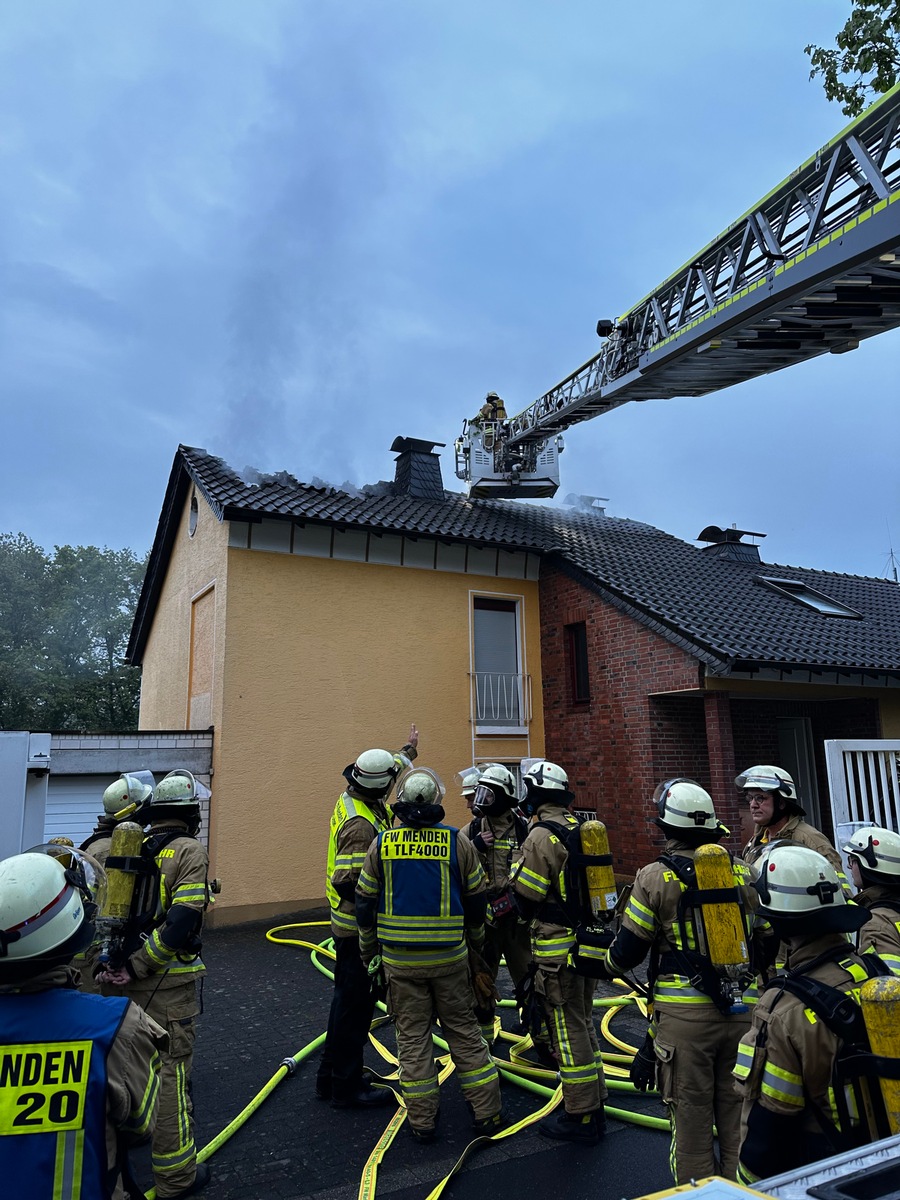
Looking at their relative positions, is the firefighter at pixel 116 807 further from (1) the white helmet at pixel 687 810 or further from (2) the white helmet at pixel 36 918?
(1) the white helmet at pixel 687 810

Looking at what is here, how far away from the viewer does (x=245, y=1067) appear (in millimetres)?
5270

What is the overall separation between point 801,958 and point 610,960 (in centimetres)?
128

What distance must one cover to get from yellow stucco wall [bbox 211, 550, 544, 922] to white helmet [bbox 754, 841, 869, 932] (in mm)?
8912

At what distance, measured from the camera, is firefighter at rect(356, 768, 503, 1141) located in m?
4.24

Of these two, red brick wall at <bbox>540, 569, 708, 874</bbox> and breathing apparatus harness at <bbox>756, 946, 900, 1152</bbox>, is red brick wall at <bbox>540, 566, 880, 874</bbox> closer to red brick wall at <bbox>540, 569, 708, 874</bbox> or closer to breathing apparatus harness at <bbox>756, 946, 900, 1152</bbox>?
red brick wall at <bbox>540, 569, 708, 874</bbox>

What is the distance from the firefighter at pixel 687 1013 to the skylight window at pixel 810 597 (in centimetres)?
1187

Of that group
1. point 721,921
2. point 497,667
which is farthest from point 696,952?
point 497,667

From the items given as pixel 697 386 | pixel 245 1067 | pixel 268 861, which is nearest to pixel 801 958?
pixel 245 1067

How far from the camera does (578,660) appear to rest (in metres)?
13.1

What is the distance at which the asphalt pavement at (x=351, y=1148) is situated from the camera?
3738mm

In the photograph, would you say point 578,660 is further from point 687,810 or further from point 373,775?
point 687,810

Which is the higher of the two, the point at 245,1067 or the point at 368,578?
the point at 368,578

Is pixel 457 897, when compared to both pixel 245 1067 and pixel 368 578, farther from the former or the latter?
pixel 368 578

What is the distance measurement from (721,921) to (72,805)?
905 cm
